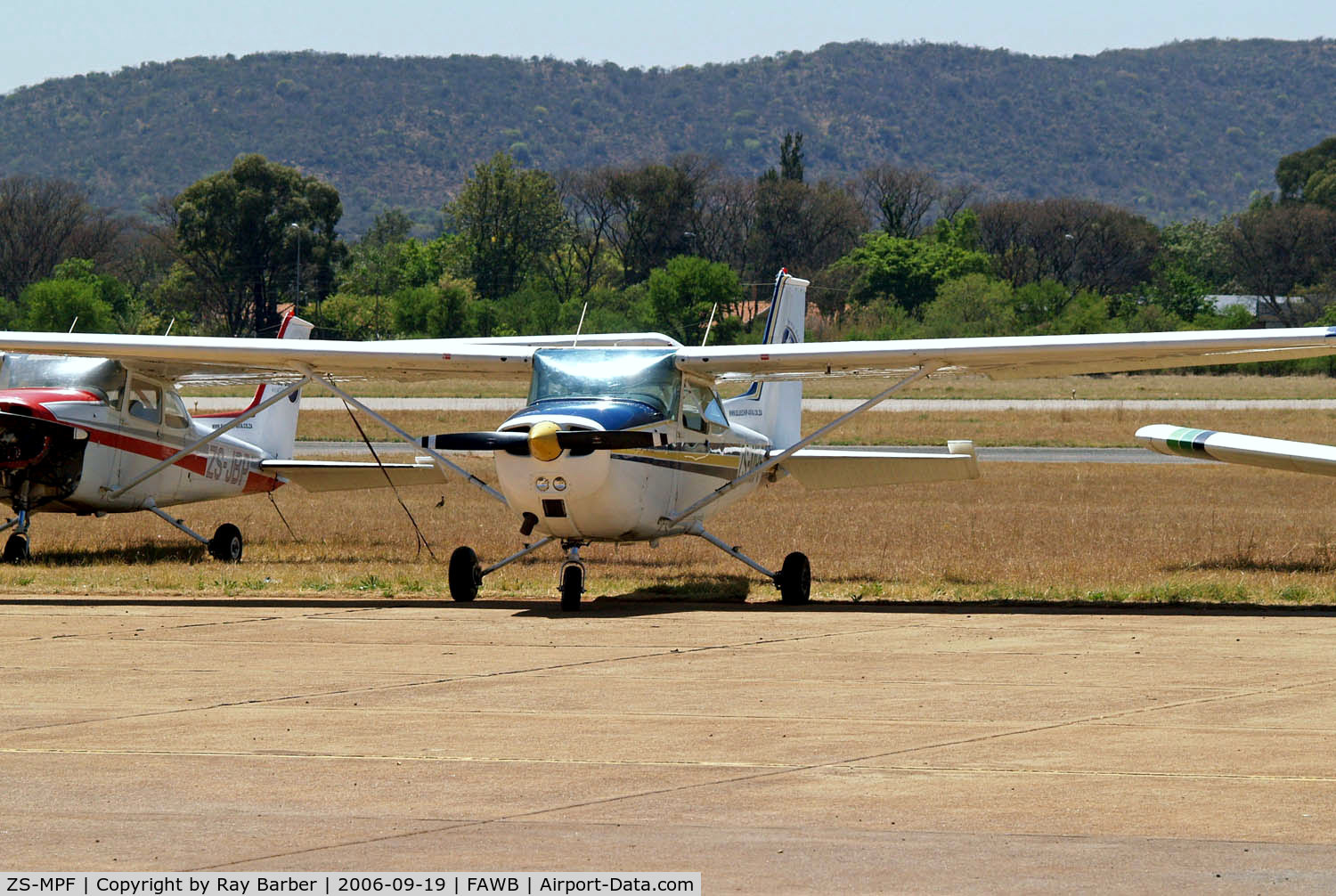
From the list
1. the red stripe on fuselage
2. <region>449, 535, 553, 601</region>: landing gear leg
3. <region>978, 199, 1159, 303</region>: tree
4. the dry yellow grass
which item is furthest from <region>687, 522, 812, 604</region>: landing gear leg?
<region>978, 199, 1159, 303</region>: tree

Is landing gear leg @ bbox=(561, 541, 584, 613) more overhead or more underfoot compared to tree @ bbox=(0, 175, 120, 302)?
more underfoot

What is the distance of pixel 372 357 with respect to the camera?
15148mm

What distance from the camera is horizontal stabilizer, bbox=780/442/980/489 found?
15.6 m

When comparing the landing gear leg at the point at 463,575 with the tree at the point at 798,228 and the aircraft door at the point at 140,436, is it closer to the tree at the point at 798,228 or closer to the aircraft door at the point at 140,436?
the aircraft door at the point at 140,436

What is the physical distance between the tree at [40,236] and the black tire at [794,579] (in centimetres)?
9590

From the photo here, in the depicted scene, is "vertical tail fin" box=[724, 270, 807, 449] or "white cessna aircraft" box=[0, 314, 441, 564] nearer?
"white cessna aircraft" box=[0, 314, 441, 564]

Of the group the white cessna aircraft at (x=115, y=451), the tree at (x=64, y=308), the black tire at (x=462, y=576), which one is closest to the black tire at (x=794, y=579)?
the black tire at (x=462, y=576)

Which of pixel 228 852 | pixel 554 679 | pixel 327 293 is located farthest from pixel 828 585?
pixel 327 293

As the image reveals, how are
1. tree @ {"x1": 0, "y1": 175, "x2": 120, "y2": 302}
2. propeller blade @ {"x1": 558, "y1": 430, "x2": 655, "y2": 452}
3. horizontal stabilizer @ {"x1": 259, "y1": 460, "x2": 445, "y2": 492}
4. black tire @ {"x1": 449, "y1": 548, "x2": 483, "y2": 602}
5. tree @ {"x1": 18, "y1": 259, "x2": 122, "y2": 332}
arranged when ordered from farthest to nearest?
1. tree @ {"x1": 0, "y1": 175, "x2": 120, "y2": 302}
2. tree @ {"x1": 18, "y1": 259, "x2": 122, "y2": 332}
3. horizontal stabilizer @ {"x1": 259, "y1": 460, "x2": 445, "y2": 492}
4. black tire @ {"x1": 449, "y1": 548, "x2": 483, "y2": 602}
5. propeller blade @ {"x1": 558, "y1": 430, "x2": 655, "y2": 452}

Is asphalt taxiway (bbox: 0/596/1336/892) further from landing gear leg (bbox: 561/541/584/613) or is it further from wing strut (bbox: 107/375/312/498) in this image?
wing strut (bbox: 107/375/312/498)

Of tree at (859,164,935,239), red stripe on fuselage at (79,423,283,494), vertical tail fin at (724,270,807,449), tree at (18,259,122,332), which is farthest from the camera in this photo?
tree at (859,164,935,239)

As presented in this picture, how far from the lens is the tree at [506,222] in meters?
112

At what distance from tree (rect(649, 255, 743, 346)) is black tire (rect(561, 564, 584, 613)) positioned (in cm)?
7102

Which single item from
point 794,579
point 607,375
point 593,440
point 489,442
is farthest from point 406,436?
point 794,579
